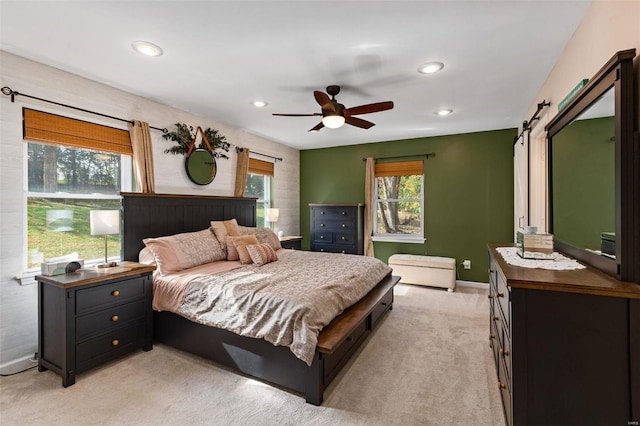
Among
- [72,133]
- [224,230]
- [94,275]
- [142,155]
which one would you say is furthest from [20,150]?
[224,230]

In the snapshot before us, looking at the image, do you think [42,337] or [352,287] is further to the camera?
[352,287]

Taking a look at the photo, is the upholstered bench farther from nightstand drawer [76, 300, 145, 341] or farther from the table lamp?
the table lamp

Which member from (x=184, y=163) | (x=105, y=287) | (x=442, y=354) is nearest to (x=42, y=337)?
(x=105, y=287)

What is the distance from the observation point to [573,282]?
1.30 metres

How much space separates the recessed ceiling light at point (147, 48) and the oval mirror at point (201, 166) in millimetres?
1662

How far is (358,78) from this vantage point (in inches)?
113

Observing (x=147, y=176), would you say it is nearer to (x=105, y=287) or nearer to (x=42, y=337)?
(x=105, y=287)

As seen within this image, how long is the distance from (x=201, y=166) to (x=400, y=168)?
354cm

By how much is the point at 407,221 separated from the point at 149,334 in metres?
4.56

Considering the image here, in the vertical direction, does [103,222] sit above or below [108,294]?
above

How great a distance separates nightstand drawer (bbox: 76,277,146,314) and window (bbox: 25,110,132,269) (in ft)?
2.43

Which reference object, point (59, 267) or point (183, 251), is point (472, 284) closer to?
point (183, 251)

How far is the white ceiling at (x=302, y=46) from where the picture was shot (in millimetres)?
1892

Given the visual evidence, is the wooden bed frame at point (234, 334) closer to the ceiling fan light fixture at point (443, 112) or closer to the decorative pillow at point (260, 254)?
the decorative pillow at point (260, 254)
